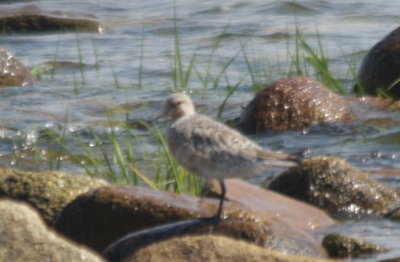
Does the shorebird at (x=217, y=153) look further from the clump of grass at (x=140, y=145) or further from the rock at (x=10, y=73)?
the rock at (x=10, y=73)

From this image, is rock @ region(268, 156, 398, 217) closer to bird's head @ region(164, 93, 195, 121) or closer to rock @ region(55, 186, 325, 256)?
rock @ region(55, 186, 325, 256)

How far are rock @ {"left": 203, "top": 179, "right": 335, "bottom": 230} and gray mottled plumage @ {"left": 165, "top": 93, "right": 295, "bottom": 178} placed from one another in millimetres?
713

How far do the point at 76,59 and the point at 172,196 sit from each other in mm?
7442

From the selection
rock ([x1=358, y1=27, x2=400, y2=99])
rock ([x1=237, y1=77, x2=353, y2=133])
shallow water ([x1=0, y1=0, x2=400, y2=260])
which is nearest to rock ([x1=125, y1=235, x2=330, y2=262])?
shallow water ([x1=0, y1=0, x2=400, y2=260])

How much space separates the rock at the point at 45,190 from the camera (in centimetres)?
671

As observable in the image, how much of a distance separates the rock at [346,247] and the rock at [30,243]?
82.4 inches

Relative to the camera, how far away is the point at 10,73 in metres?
11.9

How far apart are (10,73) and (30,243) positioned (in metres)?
7.50

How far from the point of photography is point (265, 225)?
591 cm

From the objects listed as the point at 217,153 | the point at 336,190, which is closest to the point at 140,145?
the point at 336,190

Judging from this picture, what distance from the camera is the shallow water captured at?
31.1 ft

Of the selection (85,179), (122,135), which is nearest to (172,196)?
(85,179)

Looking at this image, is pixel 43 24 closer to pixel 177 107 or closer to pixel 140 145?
pixel 140 145

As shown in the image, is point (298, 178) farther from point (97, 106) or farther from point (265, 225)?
point (97, 106)
